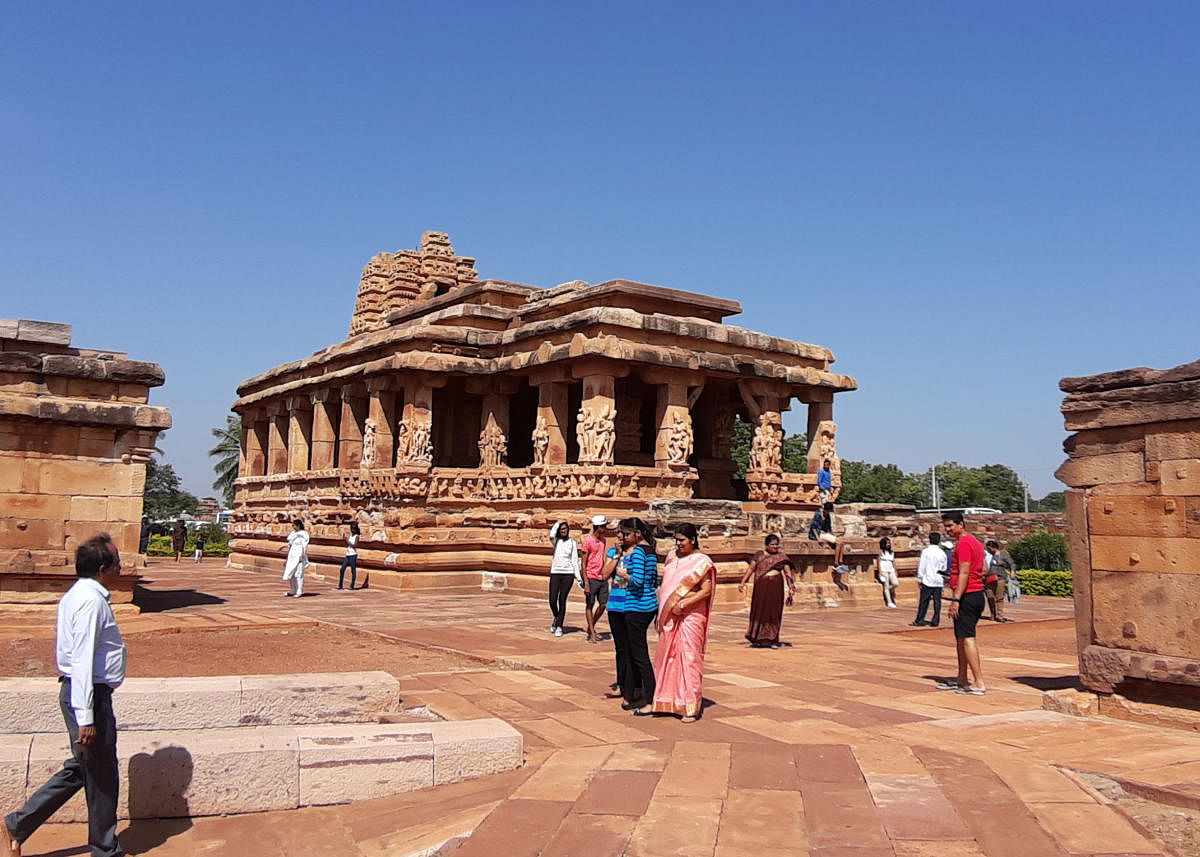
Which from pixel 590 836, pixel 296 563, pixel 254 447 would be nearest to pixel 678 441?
pixel 296 563

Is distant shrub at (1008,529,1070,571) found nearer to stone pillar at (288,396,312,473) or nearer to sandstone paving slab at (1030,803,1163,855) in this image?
stone pillar at (288,396,312,473)

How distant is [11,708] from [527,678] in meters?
3.75

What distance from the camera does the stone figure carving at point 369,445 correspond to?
18.9m

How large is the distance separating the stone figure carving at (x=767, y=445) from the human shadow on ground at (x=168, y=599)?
30.8ft

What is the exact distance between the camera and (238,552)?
25.3m

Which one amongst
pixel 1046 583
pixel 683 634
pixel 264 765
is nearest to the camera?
pixel 264 765

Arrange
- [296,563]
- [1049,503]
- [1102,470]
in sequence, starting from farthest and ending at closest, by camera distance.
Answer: [1049,503] < [296,563] < [1102,470]

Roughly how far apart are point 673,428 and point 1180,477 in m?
10.4

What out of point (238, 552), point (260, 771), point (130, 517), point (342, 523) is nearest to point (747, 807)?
point (260, 771)

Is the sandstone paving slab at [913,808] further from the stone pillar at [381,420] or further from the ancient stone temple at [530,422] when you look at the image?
the stone pillar at [381,420]

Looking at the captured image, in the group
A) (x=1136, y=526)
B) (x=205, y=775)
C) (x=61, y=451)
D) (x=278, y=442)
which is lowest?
(x=205, y=775)

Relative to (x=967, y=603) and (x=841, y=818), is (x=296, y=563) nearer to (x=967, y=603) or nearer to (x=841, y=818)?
(x=967, y=603)

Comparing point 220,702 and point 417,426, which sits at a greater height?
point 417,426

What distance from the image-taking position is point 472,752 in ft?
17.3
